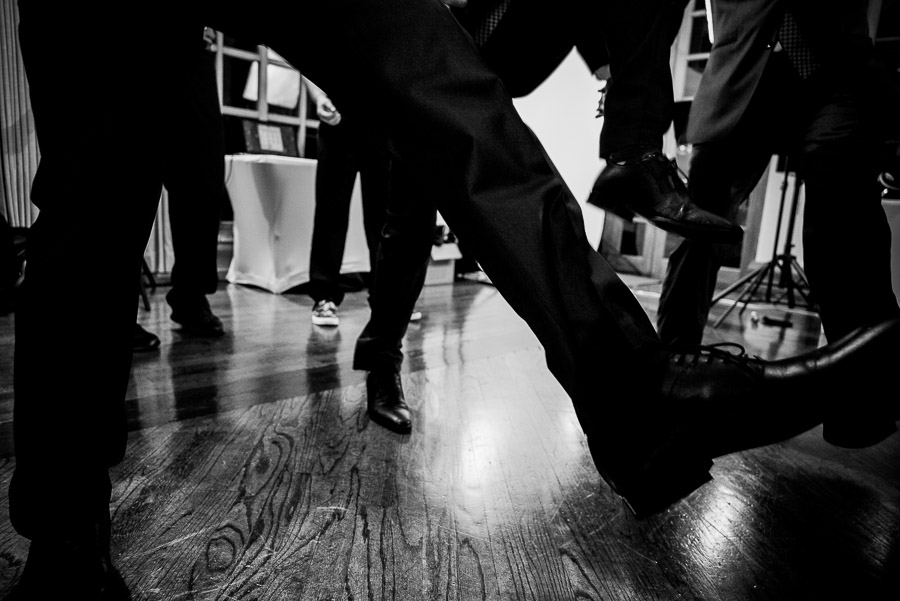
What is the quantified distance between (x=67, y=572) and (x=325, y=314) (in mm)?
1601

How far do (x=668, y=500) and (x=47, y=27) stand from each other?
71 centimetres

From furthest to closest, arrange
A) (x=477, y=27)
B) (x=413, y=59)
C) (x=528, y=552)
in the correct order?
(x=477, y=27)
(x=528, y=552)
(x=413, y=59)

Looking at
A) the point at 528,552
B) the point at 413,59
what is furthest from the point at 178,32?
the point at 528,552

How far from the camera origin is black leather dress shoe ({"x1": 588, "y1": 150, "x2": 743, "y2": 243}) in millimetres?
820

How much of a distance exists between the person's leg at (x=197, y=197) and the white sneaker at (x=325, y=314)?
35 cm

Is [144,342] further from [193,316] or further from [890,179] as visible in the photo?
[890,179]

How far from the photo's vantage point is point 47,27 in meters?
0.50

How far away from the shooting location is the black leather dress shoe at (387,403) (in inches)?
41.3

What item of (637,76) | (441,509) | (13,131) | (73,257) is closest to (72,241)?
(73,257)

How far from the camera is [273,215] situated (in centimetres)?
278

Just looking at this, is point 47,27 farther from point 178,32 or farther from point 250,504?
point 250,504

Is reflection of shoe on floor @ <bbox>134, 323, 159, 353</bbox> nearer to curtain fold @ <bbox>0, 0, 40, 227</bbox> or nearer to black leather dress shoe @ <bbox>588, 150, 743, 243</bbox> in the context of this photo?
black leather dress shoe @ <bbox>588, 150, 743, 243</bbox>

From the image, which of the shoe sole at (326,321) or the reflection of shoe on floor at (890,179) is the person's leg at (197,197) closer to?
the shoe sole at (326,321)

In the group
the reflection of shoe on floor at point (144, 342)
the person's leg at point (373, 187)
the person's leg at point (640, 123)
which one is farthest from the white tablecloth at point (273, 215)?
the person's leg at point (640, 123)
